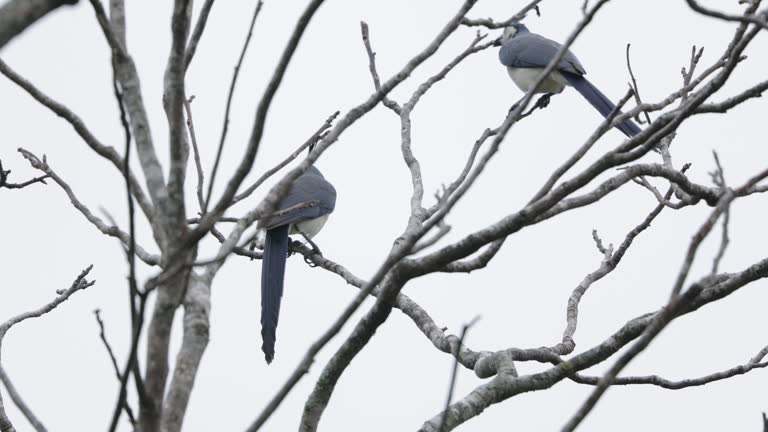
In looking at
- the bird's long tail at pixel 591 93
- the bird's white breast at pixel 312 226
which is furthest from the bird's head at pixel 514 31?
the bird's white breast at pixel 312 226

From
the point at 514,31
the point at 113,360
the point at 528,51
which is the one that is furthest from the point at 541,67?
the point at 113,360

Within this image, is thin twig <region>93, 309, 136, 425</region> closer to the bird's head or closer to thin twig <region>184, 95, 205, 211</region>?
thin twig <region>184, 95, 205, 211</region>

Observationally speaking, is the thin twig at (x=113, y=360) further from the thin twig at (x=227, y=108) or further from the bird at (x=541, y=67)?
the bird at (x=541, y=67)

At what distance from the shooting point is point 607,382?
146cm

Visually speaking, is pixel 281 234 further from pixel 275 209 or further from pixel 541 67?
pixel 275 209

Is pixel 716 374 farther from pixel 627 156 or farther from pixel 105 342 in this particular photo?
pixel 105 342

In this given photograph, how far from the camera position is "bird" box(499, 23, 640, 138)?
6.85m

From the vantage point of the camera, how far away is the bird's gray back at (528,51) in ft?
25.0

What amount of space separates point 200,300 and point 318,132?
2.90 ft

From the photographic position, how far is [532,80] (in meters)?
7.62

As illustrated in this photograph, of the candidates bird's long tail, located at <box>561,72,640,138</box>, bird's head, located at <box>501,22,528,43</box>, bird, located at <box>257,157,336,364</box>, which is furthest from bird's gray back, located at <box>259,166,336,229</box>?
bird's head, located at <box>501,22,528,43</box>

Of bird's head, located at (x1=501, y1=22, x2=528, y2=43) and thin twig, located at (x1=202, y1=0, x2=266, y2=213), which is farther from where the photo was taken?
bird's head, located at (x1=501, y1=22, x2=528, y2=43)

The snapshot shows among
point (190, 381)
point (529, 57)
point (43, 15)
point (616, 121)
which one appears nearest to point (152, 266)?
point (190, 381)

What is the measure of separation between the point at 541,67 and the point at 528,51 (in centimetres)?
28
